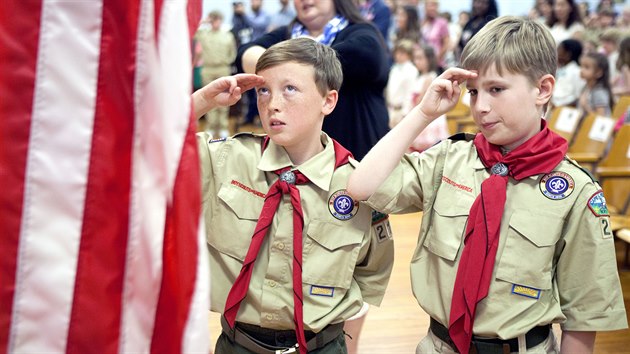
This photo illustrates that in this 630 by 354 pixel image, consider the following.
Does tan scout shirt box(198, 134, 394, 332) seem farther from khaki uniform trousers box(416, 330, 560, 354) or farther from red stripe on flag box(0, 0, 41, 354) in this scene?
red stripe on flag box(0, 0, 41, 354)

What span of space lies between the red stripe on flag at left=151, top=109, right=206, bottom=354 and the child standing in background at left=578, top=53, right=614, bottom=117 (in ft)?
20.8

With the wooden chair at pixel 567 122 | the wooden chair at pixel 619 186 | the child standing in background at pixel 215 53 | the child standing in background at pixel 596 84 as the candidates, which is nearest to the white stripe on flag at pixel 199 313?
the wooden chair at pixel 619 186

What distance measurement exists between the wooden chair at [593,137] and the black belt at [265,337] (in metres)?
4.11

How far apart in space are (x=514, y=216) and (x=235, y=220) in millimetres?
753

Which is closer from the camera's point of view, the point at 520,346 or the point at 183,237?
the point at 183,237

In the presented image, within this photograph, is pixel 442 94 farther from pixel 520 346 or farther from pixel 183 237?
pixel 183 237

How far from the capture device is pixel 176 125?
144 centimetres

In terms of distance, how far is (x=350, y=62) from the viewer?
3.09 meters

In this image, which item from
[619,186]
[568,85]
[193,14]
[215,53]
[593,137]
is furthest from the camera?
[215,53]

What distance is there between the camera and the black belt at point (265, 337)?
2176mm

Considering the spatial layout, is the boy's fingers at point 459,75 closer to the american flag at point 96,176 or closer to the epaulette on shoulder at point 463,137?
the epaulette on shoulder at point 463,137

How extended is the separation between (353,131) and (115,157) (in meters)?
1.84

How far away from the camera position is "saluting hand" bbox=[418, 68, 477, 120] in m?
2.05

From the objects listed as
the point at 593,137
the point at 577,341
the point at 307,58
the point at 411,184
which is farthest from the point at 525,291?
the point at 593,137
